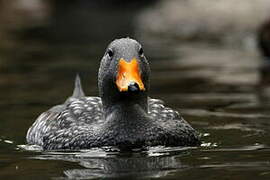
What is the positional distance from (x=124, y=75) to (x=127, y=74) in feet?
0.12

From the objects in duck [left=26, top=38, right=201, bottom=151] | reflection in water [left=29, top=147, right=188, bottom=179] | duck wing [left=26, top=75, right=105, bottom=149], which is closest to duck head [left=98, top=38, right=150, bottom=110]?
duck [left=26, top=38, right=201, bottom=151]

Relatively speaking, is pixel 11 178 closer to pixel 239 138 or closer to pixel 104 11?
pixel 239 138

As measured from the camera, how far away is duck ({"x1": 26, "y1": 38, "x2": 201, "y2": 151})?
7992 millimetres

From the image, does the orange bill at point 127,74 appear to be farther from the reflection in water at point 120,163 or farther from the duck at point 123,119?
the reflection in water at point 120,163

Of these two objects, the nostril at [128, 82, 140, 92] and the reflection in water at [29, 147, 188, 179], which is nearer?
the reflection in water at [29, 147, 188, 179]

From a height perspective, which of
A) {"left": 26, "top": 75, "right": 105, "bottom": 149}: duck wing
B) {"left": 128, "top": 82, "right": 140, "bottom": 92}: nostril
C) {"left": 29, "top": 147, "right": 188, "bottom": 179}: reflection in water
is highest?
{"left": 128, "top": 82, "right": 140, "bottom": 92}: nostril

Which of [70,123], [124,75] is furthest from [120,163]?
[70,123]

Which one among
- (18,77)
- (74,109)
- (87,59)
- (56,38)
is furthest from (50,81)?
(56,38)

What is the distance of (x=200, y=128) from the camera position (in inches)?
392

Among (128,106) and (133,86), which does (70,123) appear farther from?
(133,86)

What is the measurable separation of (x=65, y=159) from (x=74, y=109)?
1063mm

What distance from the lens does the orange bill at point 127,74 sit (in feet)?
25.1

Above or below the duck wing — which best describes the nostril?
above

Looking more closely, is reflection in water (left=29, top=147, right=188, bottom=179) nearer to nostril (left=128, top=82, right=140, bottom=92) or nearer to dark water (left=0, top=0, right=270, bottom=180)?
dark water (left=0, top=0, right=270, bottom=180)
